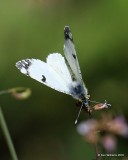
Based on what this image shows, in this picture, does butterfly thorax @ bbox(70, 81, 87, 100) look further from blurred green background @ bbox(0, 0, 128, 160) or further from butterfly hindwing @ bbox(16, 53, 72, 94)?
blurred green background @ bbox(0, 0, 128, 160)

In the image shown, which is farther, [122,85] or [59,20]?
[59,20]

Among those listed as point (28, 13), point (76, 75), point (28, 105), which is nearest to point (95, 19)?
point (28, 13)

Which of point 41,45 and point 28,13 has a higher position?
point 28,13

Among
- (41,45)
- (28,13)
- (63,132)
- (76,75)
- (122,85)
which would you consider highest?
(28,13)

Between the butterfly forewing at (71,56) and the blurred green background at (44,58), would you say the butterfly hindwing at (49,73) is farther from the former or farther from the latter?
the blurred green background at (44,58)

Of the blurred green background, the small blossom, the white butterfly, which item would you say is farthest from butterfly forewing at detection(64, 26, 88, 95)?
the blurred green background

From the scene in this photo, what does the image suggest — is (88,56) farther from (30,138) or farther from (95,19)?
(30,138)
